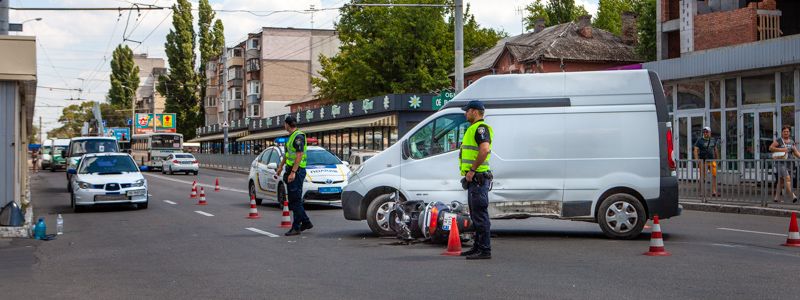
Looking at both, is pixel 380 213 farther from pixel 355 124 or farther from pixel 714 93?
pixel 355 124

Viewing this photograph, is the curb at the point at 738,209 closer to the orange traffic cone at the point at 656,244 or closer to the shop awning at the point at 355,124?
the orange traffic cone at the point at 656,244

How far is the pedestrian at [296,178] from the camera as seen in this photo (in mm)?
13203

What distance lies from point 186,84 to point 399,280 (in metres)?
88.0

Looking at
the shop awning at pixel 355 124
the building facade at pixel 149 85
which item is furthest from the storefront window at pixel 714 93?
the building facade at pixel 149 85

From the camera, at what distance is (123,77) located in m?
115

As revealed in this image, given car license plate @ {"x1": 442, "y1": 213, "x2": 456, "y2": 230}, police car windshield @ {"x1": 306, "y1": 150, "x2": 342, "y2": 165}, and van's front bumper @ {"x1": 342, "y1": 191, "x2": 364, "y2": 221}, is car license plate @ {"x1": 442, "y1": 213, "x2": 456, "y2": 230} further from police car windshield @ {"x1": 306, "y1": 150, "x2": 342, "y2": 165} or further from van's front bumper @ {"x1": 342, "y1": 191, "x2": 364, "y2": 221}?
police car windshield @ {"x1": 306, "y1": 150, "x2": 342, "y2": 165}

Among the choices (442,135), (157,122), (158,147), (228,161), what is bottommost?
(228,161)

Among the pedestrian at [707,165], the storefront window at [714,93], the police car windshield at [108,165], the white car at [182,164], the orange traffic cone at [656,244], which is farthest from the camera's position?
the white car at [182,164]

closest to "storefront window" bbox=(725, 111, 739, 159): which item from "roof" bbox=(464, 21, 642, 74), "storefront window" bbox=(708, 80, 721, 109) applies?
"storefront window" bbox=(708, 80, 721, 109)

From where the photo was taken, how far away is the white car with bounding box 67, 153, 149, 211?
19.9 meters

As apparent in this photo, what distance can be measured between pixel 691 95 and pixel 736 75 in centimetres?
270

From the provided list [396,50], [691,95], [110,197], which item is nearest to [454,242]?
[110,197]

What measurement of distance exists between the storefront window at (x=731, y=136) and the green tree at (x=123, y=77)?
9348 cm

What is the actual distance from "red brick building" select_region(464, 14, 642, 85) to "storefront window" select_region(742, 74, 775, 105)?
84.4ft
